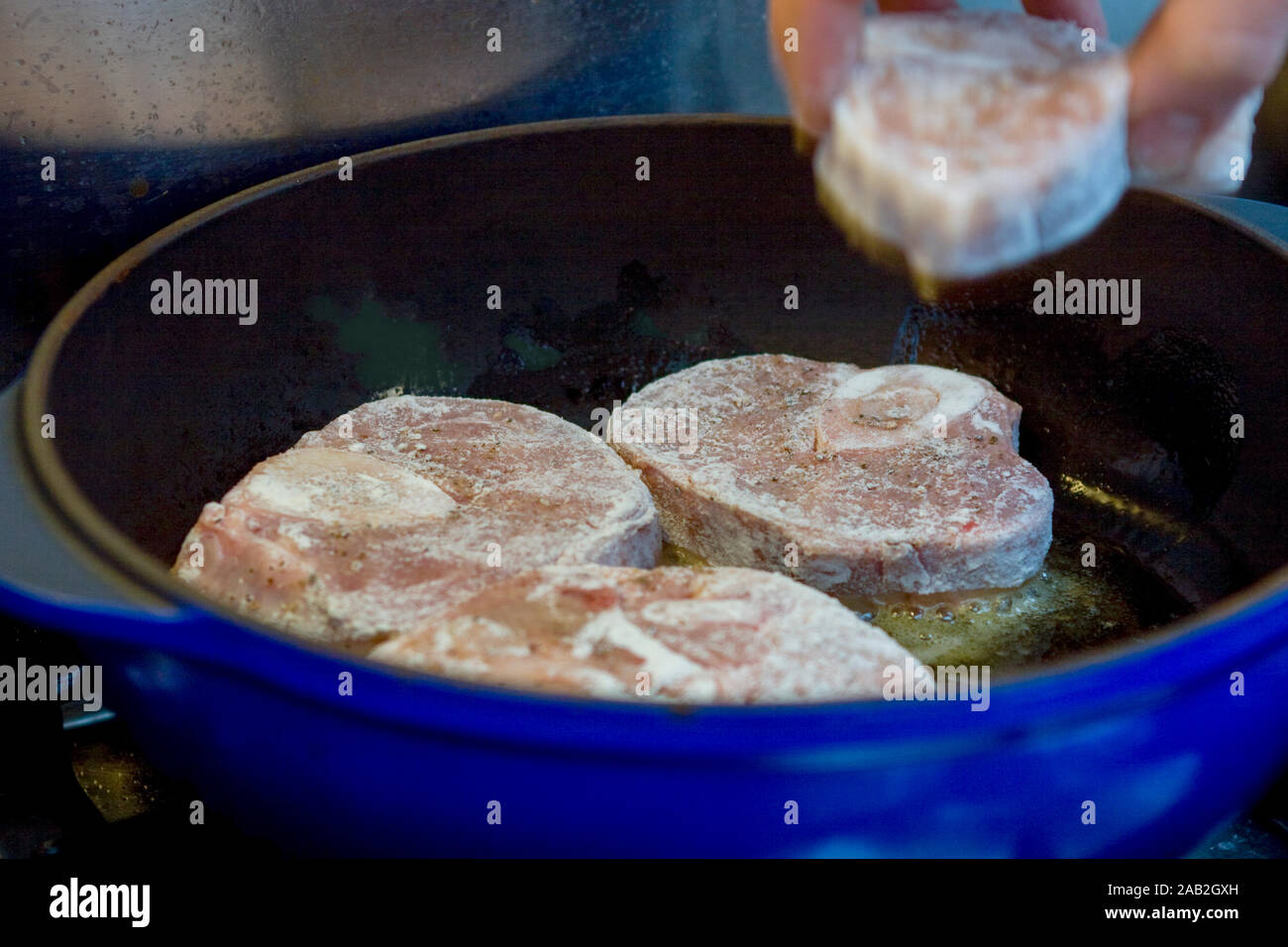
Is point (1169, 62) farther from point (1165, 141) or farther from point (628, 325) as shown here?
point (628, 325)

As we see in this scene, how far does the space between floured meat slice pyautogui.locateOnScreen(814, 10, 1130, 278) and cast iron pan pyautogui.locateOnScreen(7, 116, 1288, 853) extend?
666mm

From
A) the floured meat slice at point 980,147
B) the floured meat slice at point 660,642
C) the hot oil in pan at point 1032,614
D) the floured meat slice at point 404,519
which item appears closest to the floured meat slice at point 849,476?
the hot oil in pan at point 1032,614

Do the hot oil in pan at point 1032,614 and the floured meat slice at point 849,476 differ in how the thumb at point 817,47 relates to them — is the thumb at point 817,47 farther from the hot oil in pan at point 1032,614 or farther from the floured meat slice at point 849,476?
the hot oil in pan at point 1032,614

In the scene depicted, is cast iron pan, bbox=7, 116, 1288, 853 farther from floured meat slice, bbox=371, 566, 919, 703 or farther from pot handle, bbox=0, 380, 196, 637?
floured meat slice, bbox=371, 566, 919, 703

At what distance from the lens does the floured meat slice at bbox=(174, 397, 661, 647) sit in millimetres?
1553

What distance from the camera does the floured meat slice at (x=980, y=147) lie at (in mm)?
1405

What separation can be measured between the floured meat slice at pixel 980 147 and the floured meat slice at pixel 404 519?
0.58m

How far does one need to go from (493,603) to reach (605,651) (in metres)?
0.17

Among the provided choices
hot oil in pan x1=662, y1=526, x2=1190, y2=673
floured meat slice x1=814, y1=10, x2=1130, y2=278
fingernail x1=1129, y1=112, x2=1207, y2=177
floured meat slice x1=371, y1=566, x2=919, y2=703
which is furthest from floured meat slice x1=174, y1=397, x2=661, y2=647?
fingernail x1=1129, y1=112, x2=1207, y2=177

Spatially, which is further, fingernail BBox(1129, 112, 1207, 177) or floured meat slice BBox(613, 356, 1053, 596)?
floured meat slice BBox(613, 356, 1053, 596)

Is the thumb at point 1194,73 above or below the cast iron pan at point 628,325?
above
